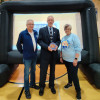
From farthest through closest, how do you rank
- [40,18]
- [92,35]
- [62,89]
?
[40,18], [92,35], [62,89]

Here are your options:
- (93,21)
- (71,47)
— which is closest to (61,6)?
(93,21)

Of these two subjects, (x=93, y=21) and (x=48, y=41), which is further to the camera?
(x=93, y=21)

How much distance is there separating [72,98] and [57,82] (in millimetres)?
516

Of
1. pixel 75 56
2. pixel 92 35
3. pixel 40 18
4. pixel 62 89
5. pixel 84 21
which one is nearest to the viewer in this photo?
pixel 75 56

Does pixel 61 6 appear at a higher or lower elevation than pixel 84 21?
higher

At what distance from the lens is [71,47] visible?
4.14ft

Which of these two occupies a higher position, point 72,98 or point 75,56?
point 75,56

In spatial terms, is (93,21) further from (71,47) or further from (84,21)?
(71,47)

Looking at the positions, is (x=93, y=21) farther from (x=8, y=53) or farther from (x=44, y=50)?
(x=8, y=53)

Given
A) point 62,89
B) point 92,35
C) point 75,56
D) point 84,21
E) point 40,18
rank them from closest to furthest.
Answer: point 75,56 → point 62,89 → point 92,35 → point 84,21 → point 40,18

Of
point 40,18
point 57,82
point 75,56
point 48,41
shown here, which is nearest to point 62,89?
point 57,82

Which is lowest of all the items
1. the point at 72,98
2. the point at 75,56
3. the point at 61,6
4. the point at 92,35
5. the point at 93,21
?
the point at 72,98

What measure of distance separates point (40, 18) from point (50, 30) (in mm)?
895

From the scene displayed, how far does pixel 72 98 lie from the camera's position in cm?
126
